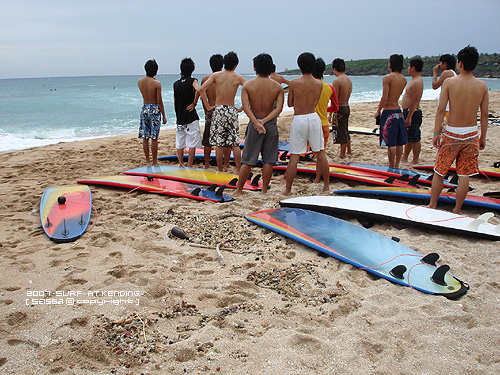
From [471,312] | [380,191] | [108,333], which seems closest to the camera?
[108,333]

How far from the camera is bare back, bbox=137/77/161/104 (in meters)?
5.91

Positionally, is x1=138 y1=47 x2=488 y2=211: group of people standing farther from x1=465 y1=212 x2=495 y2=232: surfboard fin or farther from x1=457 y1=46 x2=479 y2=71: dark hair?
x1=465 y1=212 x2=495 y2=232: surfboard fin

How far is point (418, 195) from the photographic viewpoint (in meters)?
4.58

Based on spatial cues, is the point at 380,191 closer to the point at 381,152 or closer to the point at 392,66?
the point at 392,66

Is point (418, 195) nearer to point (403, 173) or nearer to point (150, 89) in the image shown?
point (403, 173)

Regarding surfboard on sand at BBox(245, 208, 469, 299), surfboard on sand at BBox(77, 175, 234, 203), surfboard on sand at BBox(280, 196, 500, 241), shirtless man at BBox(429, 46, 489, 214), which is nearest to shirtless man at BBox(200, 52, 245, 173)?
surfboard on sand at BBox(77, 175, 234, 203)

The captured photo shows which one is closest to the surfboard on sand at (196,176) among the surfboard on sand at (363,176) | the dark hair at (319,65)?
A: the surfboard on sand at (363,176)

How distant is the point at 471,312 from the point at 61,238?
3495mm

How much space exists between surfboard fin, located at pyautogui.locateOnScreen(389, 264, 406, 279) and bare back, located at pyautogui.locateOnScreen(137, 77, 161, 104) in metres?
4.57

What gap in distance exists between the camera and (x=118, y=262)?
123 inches

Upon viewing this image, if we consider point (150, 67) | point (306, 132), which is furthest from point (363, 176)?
point (150, 67)

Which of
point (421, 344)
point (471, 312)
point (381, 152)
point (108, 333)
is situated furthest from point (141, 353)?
point (381, 152)

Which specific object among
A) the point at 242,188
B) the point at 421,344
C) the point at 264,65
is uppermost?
the point at 264,65

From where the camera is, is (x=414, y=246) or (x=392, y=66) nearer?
(x=414, y=246)
